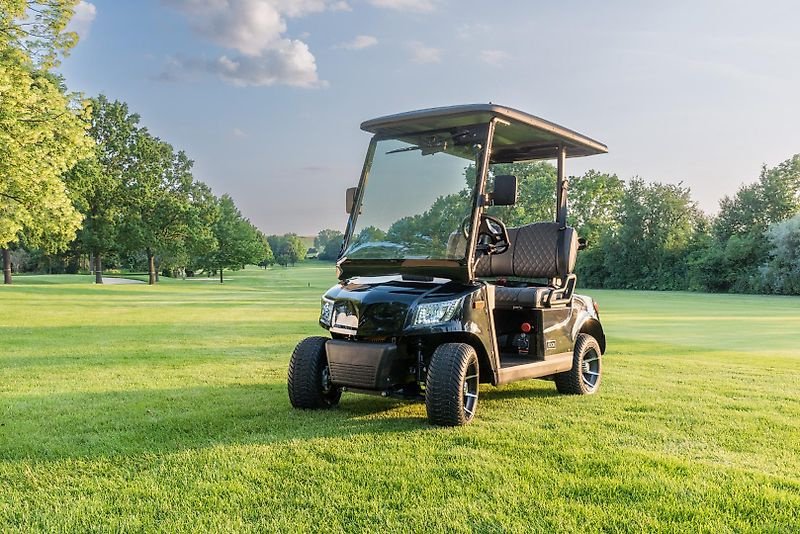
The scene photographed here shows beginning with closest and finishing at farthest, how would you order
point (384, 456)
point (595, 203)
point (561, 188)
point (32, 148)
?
point (384, 456), point (561, 188), point (32, 148), point (595, 203)

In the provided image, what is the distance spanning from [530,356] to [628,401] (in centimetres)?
120

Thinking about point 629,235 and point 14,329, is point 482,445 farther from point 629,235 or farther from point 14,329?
point 629,235

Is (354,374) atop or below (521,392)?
atop

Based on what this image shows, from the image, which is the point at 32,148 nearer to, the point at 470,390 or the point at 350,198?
the point at 350,198

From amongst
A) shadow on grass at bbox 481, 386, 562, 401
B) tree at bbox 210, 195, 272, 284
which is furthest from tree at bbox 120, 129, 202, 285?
shadow on grass at bbox 481, 386, 562, 401

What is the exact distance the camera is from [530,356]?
22.1ft

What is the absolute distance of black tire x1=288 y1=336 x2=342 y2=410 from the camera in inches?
243

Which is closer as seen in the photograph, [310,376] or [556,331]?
[310,376]

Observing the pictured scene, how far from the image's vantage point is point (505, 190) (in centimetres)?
586

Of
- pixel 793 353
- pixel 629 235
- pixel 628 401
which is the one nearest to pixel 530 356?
pixel 628 401

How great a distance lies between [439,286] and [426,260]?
0.93 ft

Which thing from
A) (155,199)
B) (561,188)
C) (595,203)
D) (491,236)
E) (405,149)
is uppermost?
(595,203)

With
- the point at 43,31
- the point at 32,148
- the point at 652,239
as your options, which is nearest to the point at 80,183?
the point at 43,31

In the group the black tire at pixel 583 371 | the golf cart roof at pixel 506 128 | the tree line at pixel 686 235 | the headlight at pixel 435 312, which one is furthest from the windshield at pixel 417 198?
the tree line at pixel 686 235
